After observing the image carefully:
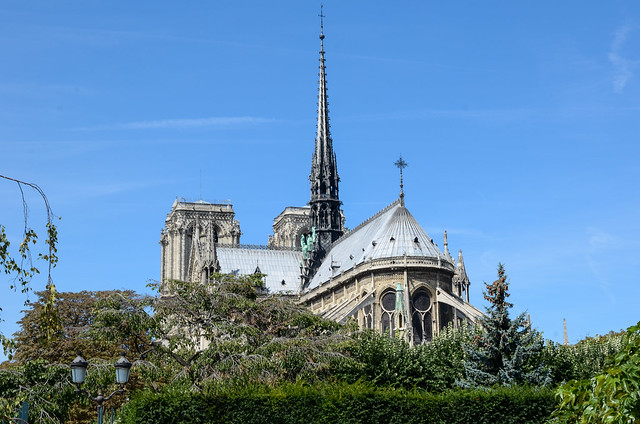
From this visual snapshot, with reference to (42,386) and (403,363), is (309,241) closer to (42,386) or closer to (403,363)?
(403,363)

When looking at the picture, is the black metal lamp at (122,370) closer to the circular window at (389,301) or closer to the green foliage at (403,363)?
the green foliage at (403,363)

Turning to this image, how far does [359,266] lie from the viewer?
68875mm

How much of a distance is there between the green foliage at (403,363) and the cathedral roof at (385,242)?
70.3 ft

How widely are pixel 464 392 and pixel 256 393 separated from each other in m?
7.49

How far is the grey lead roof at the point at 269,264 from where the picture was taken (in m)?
86.8

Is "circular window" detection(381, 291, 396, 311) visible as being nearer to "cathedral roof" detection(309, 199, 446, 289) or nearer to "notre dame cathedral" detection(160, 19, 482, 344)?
"notre dame cathedral" detection(160, 19, 482, 344)

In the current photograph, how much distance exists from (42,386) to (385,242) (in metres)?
36.9

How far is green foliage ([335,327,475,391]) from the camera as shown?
42531 mm

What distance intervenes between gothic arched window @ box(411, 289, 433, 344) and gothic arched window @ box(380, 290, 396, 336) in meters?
1.55

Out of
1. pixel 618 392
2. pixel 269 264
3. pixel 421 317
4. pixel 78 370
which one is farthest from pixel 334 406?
pixel 269 264

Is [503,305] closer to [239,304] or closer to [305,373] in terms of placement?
[305,373]

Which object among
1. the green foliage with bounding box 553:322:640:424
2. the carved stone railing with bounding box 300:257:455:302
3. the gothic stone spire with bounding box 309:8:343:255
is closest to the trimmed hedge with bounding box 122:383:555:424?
the green foliage with bounding box 553:322:640:424

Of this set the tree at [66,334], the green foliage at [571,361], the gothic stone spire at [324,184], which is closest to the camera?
the green foliage at [571,361]

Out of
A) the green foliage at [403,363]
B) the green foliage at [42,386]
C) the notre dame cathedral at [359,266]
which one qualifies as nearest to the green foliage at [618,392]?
the green foliage at [42,386]
